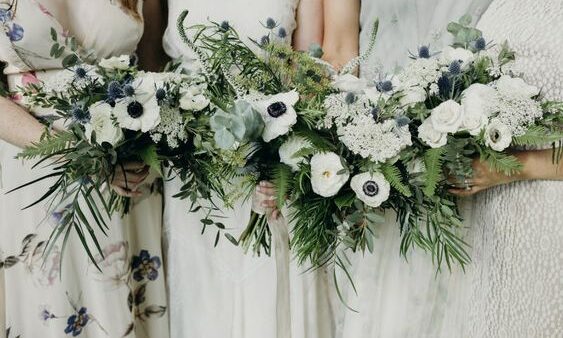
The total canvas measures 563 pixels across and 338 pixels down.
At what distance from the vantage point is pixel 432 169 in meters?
1.08

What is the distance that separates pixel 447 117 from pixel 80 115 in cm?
71

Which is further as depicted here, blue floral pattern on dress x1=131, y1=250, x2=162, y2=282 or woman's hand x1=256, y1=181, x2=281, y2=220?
blue floral pattern on dress x1=131, y1=250, x2=162, y2=282

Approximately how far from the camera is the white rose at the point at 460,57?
115 cm

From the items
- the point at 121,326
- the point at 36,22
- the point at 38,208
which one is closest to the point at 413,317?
the point at 121,326

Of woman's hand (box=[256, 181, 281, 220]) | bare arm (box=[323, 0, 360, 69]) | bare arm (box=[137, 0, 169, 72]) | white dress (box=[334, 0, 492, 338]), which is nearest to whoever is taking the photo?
woman's hand (box=[256, 181, 281, 220])

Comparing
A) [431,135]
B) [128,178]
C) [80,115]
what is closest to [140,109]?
[80,115]

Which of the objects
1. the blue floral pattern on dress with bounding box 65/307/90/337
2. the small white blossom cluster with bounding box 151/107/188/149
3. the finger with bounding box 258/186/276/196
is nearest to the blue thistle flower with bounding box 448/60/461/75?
the finger with bounding box 258/186/276/196

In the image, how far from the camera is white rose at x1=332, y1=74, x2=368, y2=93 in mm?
1203

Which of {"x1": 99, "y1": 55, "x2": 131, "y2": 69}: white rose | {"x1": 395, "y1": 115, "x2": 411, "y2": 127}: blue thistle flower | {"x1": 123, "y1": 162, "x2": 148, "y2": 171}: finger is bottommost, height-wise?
{"x1": 123, "y1": 162, "x2": 148, "y2": 171}: finger

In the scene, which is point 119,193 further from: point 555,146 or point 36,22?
point 555,146

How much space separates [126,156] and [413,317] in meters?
0.78

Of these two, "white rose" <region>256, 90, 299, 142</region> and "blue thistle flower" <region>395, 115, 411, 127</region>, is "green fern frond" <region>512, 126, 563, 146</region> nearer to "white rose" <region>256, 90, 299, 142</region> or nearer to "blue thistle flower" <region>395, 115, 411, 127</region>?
"blue thistle flower" <region>395, 115, 411, 127</region>

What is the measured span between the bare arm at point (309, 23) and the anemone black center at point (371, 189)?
0.57 metres

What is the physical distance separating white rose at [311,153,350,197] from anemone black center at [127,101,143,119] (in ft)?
1.15
